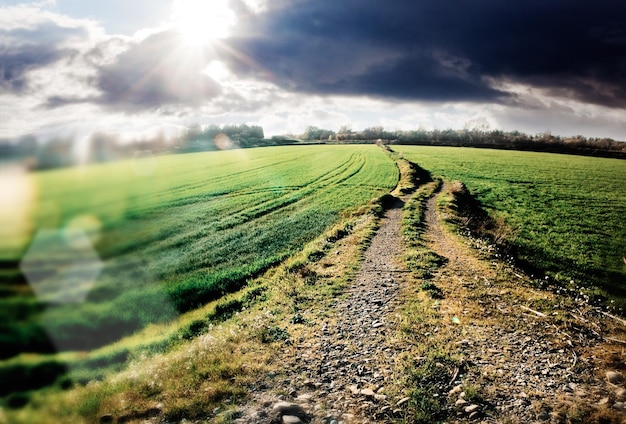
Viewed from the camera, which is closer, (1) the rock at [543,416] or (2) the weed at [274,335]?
(1) the rock at [543,416]

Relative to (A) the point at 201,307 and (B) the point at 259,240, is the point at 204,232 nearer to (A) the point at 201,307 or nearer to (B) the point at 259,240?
(B) the point at 259,240

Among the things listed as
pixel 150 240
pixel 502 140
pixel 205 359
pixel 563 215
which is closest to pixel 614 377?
pixel 205 359

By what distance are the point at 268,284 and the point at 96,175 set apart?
33.5m

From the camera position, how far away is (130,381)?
8.99 m

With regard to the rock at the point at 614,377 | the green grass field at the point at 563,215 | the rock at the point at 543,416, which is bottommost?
the rock at the point at 543,416

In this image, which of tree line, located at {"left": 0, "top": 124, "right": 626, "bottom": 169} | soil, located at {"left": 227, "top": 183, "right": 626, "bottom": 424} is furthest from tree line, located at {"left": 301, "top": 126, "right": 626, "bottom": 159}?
soil, located at {"left": 227, "top": 183, "right": 626, "bottom": 424}

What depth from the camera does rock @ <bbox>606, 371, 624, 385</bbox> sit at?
8.56 m

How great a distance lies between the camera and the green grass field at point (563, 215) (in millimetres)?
18422

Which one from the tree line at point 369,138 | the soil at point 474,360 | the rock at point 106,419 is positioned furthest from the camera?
the tree line at point 369,138

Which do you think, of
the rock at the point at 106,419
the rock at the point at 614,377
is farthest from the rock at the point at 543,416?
the rock at the point at 106,419

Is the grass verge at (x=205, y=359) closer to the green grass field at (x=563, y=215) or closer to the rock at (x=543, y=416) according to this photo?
the rock at (x=543, y=416)

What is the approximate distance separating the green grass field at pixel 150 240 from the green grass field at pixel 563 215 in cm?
1282

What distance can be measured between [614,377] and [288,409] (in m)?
8.06

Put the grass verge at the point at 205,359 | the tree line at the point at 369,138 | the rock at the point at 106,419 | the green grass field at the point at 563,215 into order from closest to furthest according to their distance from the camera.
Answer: the rock at the point at 106,419
the grass verge at the point at 205,359
the green grass field at the point at 563,215
the tree line at the point at 369,138
